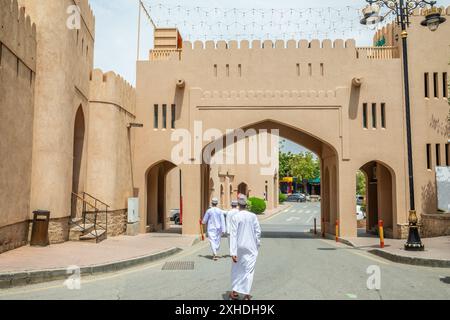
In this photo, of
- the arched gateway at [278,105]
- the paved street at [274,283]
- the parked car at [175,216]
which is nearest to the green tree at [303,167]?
the parked car at [175,216]

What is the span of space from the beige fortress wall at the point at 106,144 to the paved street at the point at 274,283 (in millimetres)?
6634

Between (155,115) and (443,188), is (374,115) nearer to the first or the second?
(443,188)

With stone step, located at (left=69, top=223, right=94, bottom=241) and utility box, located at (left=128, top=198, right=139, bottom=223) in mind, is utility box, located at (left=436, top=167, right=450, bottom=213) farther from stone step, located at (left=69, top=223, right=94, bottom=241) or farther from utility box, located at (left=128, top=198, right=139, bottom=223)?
stone step, located at (left=69, top=223, right=94, bottom=241)

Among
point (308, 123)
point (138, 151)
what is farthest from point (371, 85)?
point (138, 151)

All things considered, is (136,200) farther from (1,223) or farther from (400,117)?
(400,117)

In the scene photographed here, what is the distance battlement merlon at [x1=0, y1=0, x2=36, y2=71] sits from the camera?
37.7 ft

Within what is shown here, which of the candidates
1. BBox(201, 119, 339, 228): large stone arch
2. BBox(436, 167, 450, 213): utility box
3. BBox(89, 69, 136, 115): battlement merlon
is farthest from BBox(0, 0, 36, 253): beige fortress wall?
BBox(436, 167, 450, 213): utility box

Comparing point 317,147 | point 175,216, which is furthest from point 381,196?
point 175,216

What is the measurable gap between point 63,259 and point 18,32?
6.55 m

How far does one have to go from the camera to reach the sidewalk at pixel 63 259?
Answer: 8.76 metres

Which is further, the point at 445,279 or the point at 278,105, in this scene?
the point at 278,105

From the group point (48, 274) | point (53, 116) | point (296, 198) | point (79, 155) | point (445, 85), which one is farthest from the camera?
point (296, 198)

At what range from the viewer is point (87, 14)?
59.4 ft

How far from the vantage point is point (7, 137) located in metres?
11.7
